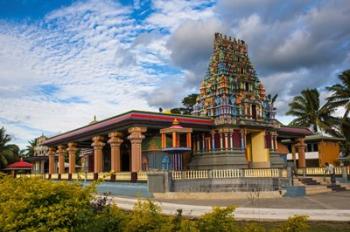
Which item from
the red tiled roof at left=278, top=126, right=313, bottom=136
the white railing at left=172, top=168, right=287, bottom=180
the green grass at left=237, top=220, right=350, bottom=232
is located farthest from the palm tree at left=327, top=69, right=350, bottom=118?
the green grass at left=237, top=220, right=350, bottom=232

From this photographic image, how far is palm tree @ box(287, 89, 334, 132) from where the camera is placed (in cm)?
4219

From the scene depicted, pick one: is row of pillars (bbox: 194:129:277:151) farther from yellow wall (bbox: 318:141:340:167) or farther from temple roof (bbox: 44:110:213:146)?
yellow wall (bbox: 318:141:340:167)

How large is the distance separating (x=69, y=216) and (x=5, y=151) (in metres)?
49.1

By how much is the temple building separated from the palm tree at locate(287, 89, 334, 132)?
15516 millimetres

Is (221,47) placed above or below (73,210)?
above

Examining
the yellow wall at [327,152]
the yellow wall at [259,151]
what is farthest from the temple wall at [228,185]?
the yellow wall at [327,152]

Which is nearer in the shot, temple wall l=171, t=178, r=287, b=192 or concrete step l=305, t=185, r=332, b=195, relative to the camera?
temple wall l=171, t=178, r=287, b=192

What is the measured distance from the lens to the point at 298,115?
146ft

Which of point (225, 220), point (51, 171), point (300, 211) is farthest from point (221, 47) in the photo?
point (225, 220)

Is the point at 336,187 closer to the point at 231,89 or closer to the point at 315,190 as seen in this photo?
the point at 315,190

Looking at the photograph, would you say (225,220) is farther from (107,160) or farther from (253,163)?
(107,160)

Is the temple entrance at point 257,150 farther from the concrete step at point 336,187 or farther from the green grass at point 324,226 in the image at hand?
the green grass at point 324,226

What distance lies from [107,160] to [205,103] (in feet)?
33.8

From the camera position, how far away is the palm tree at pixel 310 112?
4219cm
